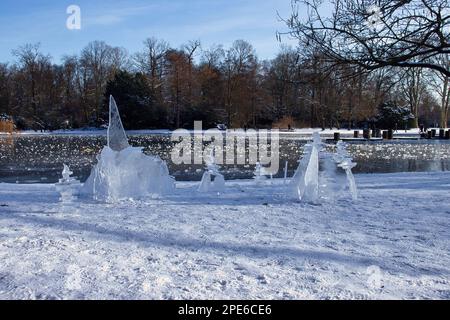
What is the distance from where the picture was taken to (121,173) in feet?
25.5

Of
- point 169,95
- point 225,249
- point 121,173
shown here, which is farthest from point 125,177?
point 169,95

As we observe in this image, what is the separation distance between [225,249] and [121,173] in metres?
3.72

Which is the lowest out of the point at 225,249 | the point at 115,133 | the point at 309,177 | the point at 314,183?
the point at 225,249

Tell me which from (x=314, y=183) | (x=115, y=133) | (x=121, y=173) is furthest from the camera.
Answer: (x=115, y=133)

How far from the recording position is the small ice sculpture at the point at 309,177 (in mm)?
7518

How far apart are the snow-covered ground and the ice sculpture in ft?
1.49

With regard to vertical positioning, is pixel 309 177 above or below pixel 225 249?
above

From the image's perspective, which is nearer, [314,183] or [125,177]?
[314,183]

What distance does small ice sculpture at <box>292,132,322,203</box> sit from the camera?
24.7 feet

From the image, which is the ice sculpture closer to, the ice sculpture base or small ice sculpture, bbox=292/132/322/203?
the ice sculpture base

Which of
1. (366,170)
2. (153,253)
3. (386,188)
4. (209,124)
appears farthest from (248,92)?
(153,253)

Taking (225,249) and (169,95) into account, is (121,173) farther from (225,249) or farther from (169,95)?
(169,95)

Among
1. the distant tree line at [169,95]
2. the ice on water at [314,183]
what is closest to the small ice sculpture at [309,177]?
the ice on water at [314,183]
